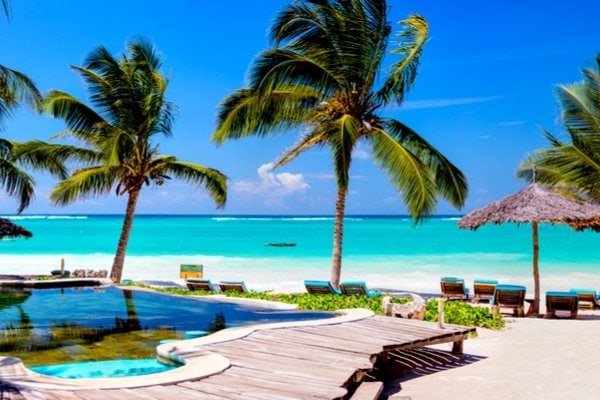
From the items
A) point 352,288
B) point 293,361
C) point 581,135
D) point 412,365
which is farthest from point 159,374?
point 581,135

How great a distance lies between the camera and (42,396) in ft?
14.2

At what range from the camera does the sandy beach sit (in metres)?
6.02

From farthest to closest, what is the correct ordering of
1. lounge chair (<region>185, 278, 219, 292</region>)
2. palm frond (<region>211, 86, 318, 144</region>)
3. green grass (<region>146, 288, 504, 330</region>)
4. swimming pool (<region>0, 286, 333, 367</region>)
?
1. lounge chair (<region>185, 278, 219, 292</region>)
2. palm frond (<region>211, 86, 318, 144</region>)
3. green grass (<region>146, 288, 504, 330</region>)
4. swimming pool (<region>0, 286, 333, 367</region>)

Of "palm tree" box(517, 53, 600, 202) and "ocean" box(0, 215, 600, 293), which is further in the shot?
"ocean" box(0, 215, 600, 293)

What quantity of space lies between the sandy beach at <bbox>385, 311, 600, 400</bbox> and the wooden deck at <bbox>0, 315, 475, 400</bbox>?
423 millimetres

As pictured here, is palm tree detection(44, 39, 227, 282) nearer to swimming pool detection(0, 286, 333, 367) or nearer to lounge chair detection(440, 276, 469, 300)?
swimming pool detection(0, 286, 333, 367)

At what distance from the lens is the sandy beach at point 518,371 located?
602 cm

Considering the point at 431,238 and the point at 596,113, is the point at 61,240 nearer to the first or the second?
the point at 431,238

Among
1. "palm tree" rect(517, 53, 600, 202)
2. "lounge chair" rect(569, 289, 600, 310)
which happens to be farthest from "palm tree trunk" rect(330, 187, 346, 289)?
"lounge chair" rect(569, 289, 600, 310)

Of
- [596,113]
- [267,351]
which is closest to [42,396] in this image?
[267,351]

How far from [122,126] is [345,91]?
6627 mm

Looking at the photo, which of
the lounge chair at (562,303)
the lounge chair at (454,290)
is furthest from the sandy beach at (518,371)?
the lounge chair at (454,290)

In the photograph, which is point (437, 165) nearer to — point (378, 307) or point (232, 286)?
point (378, 307)

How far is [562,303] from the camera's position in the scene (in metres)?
11.7
